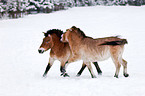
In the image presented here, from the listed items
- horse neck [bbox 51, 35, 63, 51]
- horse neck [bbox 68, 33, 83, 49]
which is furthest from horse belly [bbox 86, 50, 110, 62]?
horse neck [bbox 51, 35, 63, 51]

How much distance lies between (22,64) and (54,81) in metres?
3.29

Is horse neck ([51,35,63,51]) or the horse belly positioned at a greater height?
horse neck ([51,35,63,51])

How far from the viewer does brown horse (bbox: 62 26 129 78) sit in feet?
17.7

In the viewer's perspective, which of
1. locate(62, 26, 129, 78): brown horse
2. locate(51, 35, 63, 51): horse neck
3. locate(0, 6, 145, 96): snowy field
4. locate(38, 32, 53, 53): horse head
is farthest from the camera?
locate(51, 35, 63, 51): horse neck

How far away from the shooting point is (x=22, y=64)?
8.63m

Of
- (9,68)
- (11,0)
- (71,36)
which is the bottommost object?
(9,68)

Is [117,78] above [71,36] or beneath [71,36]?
beneath

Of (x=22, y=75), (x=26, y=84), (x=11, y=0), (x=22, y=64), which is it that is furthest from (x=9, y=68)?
(x=11, y=0)

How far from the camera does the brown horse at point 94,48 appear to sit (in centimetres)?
539

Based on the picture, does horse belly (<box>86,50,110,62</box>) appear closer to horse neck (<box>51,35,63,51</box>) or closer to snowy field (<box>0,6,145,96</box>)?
snowy field (<box>0,6,145,96</box>)

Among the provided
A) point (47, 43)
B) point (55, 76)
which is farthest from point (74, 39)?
point (55, 76)

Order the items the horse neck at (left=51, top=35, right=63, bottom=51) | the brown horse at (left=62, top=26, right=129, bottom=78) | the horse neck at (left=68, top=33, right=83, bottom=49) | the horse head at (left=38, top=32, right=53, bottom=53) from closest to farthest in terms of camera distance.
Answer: the brown horse at (left=62, top=26, right=129, bottom=78)
the horse neck at (left=68, top=33, right=83, bottom=49)
the horse head at (left=38, top=32, right=53, bottom=53)
the horse neck at (left=51, top=35, right=63, bottom=51)

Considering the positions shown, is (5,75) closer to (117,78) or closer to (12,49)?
(117,78)

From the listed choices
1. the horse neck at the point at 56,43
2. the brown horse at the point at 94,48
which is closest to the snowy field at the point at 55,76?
the brown horse at the point at 94,48
